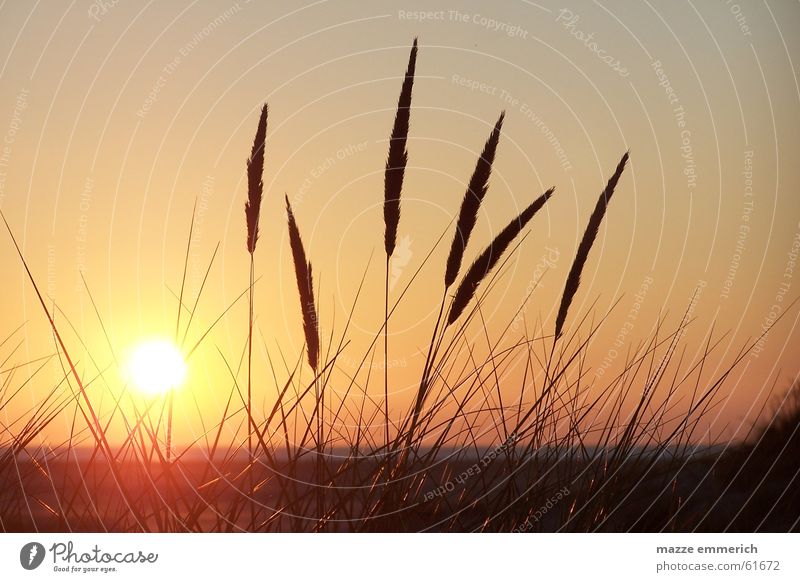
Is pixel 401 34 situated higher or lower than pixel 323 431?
higher

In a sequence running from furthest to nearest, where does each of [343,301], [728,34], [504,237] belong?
[728,34] → [343,301] → [504,237]

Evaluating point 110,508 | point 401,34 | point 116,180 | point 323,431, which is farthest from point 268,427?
point 401,34

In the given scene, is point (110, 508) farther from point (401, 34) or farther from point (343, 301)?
point (401, 34)

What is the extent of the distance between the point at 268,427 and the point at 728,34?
1240 millimetres

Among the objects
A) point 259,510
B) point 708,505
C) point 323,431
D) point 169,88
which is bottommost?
point 708,505

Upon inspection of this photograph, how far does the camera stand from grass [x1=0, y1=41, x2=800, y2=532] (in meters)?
1.24

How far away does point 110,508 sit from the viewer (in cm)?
130

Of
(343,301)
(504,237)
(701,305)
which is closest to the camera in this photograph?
(504,237)

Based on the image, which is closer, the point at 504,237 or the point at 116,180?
the point at 504,237
